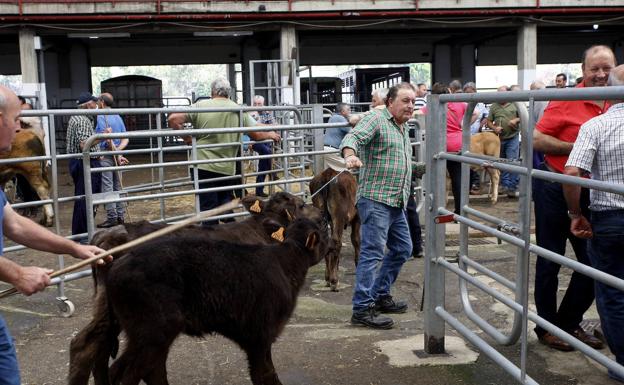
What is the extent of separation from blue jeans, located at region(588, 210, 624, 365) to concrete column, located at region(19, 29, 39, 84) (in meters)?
20.1

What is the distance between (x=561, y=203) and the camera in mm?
5070

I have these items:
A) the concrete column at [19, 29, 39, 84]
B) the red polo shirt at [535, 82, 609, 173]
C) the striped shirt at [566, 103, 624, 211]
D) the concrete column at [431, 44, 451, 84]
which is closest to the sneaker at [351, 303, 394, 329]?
the red polo shirt at [535, 82, 609, 173]

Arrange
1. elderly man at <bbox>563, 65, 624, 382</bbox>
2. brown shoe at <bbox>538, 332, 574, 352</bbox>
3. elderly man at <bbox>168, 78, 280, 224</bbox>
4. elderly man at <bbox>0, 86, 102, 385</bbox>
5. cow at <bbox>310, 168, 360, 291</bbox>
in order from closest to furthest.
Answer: elderly man at <bbox>0, 86, 102, 385</bbox>
elderly man at <bbox>563, 65, 624, 382</bbox>
brown shoe at <bbox>538, 332, 574, 352</bbox>
cow at <bbox>310, 168, 360, 291</bbox>
elderly man at <bbox>168, 78, 280, 224</bbox>

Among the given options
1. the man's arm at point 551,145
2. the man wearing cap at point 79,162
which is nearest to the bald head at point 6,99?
the man's arm at point 551,145

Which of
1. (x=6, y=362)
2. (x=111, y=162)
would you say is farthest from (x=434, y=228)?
(x=111, y=162)

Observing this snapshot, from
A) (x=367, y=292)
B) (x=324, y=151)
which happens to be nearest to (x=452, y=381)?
(x=367, y=292)

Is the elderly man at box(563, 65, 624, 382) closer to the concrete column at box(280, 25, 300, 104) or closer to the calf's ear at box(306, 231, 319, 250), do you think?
the calf's ear at box(306, 231, 319, 250)

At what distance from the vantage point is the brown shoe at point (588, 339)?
5.33 m

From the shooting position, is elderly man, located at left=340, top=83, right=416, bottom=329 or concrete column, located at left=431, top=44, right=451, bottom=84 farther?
concrete column, located at left=431, top=44, right=451, bottom=84

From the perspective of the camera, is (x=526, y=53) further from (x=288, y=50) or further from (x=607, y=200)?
(x=607, y=200)

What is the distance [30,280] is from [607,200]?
3192 millimetres

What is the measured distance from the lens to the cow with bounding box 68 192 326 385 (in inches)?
173

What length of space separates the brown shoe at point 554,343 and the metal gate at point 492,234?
567 millimetres

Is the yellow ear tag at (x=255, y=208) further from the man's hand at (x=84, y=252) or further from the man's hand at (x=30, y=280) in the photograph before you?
the man's hand at (x=30, y=280)
